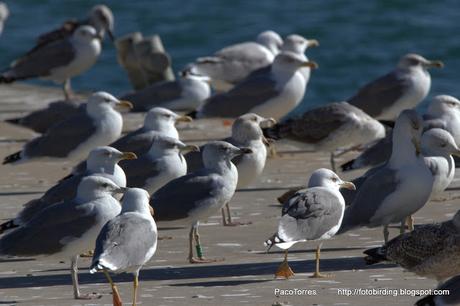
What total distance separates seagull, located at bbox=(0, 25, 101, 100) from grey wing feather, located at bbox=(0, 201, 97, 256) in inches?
426

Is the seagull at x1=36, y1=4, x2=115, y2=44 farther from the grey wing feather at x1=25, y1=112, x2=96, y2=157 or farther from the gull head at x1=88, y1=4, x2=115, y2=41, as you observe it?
the grey wing feather at x1=25, y1=112, x2=96, y2=157

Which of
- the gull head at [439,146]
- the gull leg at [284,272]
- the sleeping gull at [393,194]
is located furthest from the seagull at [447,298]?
the gull head at [439,146]

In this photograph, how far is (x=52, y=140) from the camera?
1520 cm

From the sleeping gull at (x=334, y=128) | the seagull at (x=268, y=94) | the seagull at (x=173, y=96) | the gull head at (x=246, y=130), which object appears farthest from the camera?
the seagull at (x=173, y=96)

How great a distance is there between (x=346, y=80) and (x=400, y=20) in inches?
234

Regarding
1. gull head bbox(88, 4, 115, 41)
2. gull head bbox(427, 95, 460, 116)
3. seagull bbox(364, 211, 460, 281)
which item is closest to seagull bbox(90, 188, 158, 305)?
seagull bbox(364, 211, 460, 281)

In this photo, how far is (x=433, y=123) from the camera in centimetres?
1360

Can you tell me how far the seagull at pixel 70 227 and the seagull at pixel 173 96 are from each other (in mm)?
8584

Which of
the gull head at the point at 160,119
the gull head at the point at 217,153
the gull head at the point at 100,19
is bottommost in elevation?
the gull head at the point at 100,19

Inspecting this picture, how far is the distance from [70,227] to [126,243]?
999 mm

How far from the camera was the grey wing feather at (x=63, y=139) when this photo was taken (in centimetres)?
1516

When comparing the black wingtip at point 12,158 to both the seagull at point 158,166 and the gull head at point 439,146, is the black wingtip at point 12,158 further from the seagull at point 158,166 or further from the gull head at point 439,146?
the gull head at point 439,146

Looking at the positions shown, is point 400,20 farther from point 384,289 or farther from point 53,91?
point 384,289

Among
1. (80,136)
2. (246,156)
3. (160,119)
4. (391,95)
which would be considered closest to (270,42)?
(391,95)
